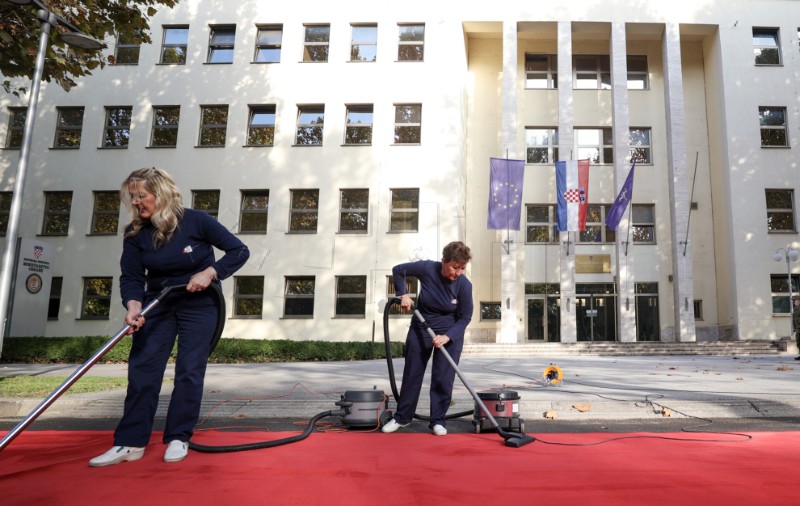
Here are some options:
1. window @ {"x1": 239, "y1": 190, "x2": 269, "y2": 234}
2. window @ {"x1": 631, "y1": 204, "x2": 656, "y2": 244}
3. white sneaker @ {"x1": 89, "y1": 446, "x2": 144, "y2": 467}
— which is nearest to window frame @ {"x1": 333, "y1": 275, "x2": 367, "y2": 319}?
window @ {"x1": 239, "y1": 190, "x2": 269, "y2": 234}

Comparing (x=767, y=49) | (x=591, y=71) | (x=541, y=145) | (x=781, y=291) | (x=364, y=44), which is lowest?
(x=781, y=291)

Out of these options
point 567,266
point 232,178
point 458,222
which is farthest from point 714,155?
point 232,178

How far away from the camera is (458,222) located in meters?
20.2

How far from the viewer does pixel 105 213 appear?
2111cm

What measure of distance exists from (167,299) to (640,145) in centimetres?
2337

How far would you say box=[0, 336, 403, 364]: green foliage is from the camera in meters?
13.9

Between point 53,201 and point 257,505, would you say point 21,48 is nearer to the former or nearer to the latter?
point 257,505

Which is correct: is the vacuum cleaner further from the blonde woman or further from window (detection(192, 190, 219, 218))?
window (detection(192, 190, 219, 218))

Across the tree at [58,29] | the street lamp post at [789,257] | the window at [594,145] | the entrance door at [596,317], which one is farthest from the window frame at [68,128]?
the street lamp post at [789,257]

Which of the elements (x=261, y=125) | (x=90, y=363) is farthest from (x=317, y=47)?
(x=90, y=363)

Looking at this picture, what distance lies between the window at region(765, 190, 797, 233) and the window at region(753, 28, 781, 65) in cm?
543

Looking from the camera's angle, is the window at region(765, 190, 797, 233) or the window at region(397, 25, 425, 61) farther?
the window at region(765, 190, 797, 233)

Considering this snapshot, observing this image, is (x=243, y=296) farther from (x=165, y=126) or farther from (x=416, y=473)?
(x=416, y=473)

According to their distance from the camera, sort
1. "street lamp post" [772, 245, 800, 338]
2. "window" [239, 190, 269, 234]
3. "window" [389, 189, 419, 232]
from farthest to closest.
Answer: "window" [239, 190, 269, 234] → "window" [389, 189, 419, 232] → "street lamp post" [772, 245, 800, 338]
